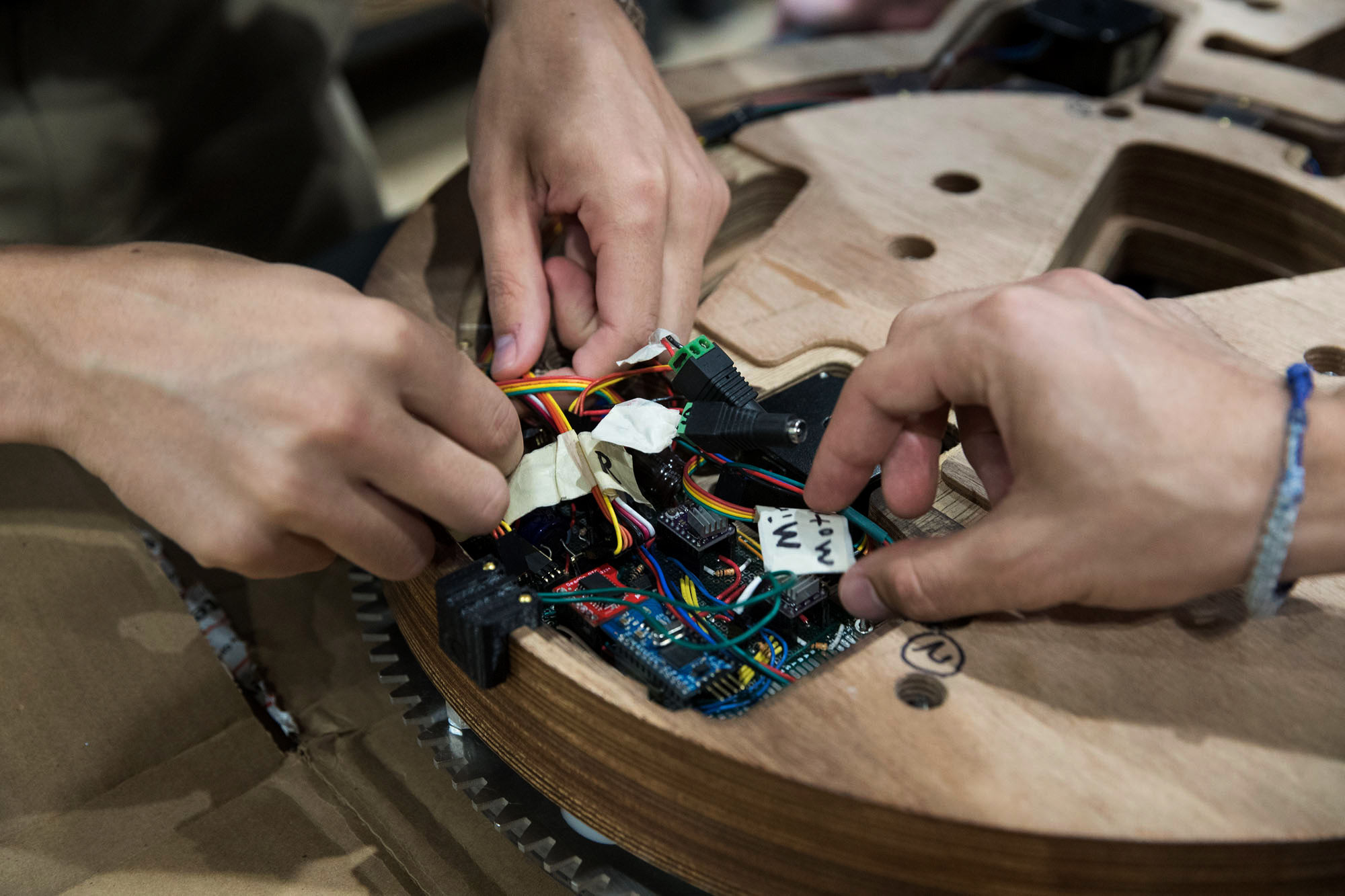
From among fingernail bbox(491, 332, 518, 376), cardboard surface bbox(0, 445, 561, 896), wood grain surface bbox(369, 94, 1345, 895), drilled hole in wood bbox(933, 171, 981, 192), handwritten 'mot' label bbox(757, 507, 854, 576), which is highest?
drilled hole in wood bbox(933, 171, 981, 192)

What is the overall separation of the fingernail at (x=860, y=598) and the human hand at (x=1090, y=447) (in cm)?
2

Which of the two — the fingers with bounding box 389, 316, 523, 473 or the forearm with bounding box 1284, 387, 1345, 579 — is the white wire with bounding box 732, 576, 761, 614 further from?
the forearm with bounding box 1284, 387, 1345, 579

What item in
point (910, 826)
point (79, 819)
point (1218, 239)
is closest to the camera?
point (910, 826)

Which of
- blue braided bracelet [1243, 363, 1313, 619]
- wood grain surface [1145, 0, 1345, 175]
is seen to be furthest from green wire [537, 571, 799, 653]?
wood grain surface [1145, 0, 1345, 175]

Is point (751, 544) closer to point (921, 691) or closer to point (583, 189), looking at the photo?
point (921, 691)

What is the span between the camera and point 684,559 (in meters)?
0.86

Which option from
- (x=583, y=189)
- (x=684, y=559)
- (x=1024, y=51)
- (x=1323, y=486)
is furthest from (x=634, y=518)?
(x=1024, y=51)

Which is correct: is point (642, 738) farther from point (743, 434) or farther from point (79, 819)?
point (79, 819)

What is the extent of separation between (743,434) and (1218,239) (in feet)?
2.87

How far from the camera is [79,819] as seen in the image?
0.92m

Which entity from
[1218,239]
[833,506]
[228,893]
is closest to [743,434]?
[833,506]

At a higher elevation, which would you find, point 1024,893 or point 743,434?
point 743,434

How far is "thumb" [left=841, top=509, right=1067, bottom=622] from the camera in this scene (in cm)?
70

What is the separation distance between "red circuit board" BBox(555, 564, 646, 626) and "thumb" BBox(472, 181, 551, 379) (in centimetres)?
25
